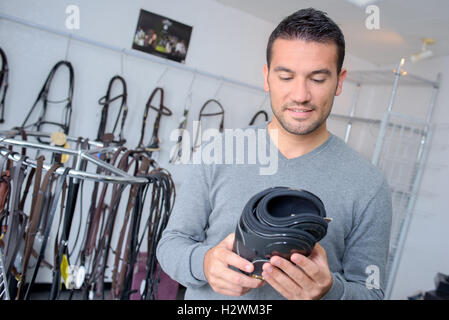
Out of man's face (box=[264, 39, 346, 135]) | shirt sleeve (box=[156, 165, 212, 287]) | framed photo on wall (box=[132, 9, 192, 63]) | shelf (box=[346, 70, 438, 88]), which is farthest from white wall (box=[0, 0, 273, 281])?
man's face (box=[264, 39, 346, 135])

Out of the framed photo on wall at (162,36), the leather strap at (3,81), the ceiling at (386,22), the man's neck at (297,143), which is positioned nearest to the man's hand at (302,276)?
the man's neck at (297,143)

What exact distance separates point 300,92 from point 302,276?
0.35 meters

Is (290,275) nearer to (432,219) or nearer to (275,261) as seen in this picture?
(275,261)

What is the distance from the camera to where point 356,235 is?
75 cm

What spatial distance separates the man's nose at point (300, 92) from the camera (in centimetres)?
68

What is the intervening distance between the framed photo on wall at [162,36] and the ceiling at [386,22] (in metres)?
0.42

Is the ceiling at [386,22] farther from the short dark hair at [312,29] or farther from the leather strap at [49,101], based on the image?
the leather strap at [49,101]

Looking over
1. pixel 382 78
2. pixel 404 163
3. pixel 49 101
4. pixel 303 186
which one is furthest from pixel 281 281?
pixel 382 78

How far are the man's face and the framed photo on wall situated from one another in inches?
83.8

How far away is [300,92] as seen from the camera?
68cm

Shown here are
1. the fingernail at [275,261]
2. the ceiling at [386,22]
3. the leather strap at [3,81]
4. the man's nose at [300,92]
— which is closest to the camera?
the fingernail at [275,261]

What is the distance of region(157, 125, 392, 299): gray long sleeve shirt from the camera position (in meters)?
0.72

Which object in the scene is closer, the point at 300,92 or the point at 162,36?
the point at 300,92
